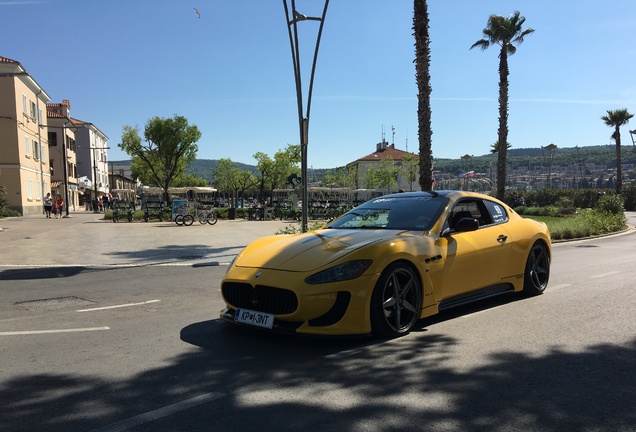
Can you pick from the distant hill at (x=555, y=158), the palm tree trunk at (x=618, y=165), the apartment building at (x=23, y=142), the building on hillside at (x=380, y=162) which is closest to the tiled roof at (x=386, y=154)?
the building on hillside at (x=380, y=162)

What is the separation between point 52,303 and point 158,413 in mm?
4906

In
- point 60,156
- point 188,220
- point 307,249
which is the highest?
point 60,156

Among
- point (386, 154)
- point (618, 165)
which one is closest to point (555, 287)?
point (618, 165)

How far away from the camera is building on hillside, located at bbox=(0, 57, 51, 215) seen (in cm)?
3812

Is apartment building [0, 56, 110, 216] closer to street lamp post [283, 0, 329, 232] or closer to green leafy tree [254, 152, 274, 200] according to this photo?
street lamp post [283, 0, 329, 232]

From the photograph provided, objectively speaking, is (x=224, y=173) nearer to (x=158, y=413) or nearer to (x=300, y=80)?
(x=300, y=80)

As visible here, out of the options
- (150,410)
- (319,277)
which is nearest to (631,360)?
(319,277)

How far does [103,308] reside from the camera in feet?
22.5

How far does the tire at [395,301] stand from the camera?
478cm

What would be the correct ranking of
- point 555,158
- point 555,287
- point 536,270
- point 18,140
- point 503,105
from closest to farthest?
point 536,270 < point 555,287 < point 503,105 < point 18,140 < point 555,158

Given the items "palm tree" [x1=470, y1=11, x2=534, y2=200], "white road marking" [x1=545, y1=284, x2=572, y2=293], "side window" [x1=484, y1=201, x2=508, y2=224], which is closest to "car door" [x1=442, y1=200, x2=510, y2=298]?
"side window" [x1=484, y1=201, x2=508, y2=224]

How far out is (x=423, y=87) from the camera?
52.1 feet

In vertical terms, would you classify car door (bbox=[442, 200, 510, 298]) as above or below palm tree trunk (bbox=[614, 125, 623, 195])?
below

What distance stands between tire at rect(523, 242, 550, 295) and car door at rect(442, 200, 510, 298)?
2.35ft
